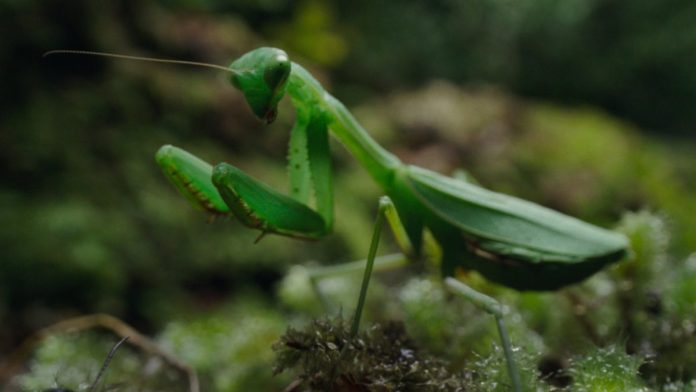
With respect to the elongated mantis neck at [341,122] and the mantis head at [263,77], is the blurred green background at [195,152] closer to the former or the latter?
the elongated mantis neck at [341,122]

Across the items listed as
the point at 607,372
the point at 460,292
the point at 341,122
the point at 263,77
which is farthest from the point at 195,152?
the point at 607,372

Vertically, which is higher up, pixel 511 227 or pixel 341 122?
pixel 511 227

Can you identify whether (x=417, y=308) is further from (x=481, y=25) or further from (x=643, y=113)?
(x=643, y=113)

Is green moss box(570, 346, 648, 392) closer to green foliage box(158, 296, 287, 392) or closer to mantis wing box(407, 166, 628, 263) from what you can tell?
mantis wing box(407, 166, 628, 263)

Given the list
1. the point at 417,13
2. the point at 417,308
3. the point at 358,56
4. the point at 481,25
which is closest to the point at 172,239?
the point at 417,308

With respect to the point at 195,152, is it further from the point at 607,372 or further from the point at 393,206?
the point at 607,372

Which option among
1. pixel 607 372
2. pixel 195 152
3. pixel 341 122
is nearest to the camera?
pixel 607 372
